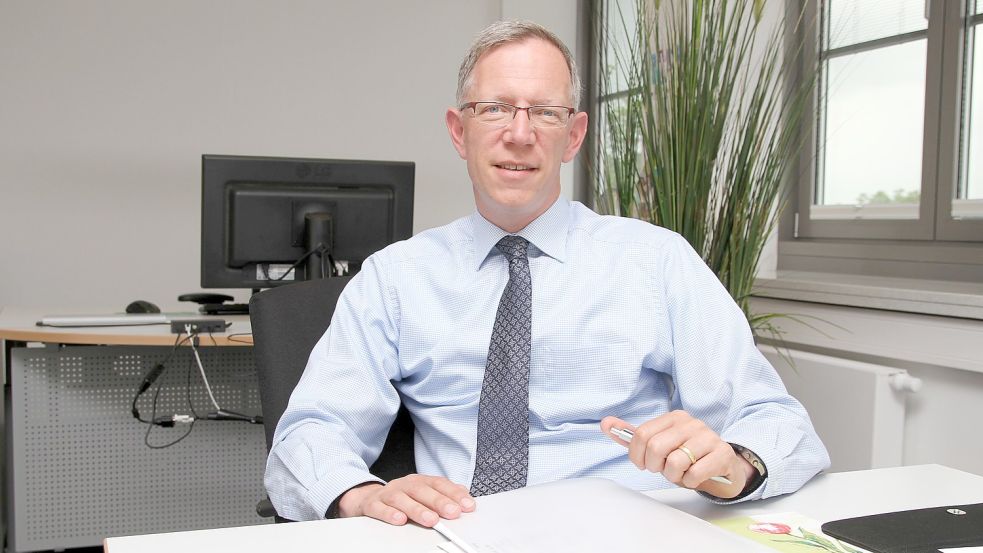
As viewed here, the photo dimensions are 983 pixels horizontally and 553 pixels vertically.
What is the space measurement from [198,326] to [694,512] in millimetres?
1849

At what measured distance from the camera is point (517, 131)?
1334 mm

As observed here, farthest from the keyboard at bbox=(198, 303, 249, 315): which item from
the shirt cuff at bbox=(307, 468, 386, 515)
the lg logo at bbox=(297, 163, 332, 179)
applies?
the shirt cuff at bbox=(307, 468, 386, 515)

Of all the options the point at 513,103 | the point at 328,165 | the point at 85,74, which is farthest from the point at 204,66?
the point at 513,103

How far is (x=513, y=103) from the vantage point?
1347mm

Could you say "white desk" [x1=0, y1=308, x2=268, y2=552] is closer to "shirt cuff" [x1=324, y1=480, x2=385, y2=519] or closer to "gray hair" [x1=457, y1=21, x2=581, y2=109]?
"gray hair" [x1=457, y1=21, x2=581, y2=109]

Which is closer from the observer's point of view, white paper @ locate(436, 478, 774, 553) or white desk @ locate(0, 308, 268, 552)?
white paper @ locate(436, 478, 774, 553)

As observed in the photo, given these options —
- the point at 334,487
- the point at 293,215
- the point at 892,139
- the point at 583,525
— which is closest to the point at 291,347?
the point at 334,487

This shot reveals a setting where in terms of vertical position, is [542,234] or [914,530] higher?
→ [542,234]

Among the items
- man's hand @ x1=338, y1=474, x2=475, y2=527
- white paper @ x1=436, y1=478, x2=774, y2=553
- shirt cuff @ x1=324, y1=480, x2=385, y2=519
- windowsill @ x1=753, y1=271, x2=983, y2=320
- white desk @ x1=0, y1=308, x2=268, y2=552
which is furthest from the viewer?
white desk @ x1=0, y1=308, x2=268, y2=552

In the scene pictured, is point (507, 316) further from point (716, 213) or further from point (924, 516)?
point (716, 213)

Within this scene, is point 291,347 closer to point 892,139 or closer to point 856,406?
point 856,406

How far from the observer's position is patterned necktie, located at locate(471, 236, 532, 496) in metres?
1.29

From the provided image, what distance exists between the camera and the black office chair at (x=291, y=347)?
4.42 feet

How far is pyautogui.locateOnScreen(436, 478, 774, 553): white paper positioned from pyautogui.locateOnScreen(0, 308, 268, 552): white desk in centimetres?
168
